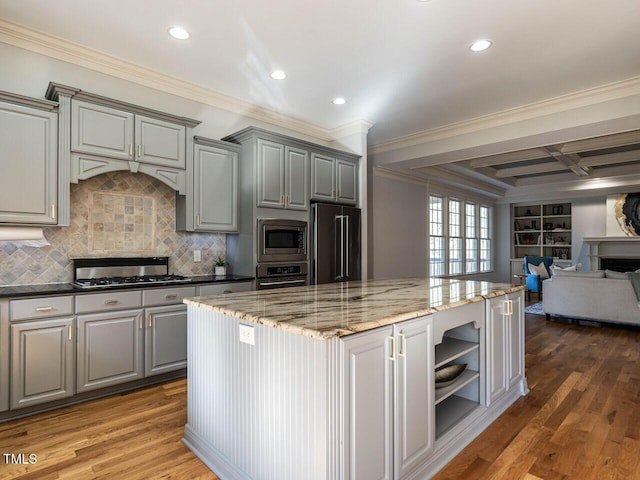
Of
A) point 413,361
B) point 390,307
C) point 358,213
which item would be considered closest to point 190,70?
point 358,213

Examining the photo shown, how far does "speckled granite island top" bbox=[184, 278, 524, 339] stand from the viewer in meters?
1.48

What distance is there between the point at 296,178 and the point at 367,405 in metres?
3.02

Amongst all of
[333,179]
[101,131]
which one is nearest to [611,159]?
[333,179]

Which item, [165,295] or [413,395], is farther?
[165,295]

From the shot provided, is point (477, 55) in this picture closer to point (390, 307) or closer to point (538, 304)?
point (390, 307)

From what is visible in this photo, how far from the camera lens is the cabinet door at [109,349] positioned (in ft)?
8.99

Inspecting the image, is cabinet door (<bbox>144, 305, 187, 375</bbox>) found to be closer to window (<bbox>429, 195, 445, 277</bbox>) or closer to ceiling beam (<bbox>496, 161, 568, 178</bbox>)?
window (<bbox>429, 195, 445, 277</bbox>)

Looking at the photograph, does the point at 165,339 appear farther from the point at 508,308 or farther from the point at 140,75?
the point at 508,308

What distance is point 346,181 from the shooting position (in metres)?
4.71

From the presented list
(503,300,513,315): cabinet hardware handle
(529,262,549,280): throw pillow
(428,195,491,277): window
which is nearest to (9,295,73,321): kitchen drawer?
(503,300,513,315): cabinet hardware handle

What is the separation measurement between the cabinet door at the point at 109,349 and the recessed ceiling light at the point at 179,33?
2196 mm

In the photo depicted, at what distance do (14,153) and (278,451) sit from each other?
270 cm

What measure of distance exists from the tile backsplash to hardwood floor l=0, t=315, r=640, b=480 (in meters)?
1.11

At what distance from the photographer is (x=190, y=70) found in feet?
11.2
